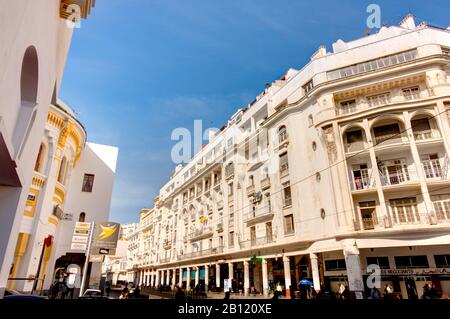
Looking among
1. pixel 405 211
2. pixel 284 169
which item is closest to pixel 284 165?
pixel 284 169

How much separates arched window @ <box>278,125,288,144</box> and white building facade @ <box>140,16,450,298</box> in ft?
0.37

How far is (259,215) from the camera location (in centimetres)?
2731

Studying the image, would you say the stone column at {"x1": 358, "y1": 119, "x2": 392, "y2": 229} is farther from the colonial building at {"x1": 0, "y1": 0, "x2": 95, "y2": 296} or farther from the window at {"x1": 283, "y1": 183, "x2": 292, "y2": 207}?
the colonial building at {"x1": 0, "y1": 0, "x2": 95, "y2": 296}

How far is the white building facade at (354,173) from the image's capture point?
1806cm

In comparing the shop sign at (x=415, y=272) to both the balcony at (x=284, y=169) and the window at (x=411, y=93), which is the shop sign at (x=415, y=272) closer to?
the balcony at (x=284, y=169)

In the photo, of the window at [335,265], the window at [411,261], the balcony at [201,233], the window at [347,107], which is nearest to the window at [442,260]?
the window at [411,261]

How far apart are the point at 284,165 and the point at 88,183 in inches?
705

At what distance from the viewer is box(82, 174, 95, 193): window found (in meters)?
24.8

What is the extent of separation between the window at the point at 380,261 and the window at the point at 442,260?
270 cm

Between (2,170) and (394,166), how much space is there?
22482 millimetres

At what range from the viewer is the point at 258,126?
30.8 meters

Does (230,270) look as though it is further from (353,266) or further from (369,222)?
(369,222)

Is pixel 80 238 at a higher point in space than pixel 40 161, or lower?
lower

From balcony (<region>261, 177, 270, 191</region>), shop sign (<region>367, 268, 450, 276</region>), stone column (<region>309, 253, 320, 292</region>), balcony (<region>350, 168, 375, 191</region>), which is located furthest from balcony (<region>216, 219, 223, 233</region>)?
shop sign (<region>367, 268, 450, 276</region>)
